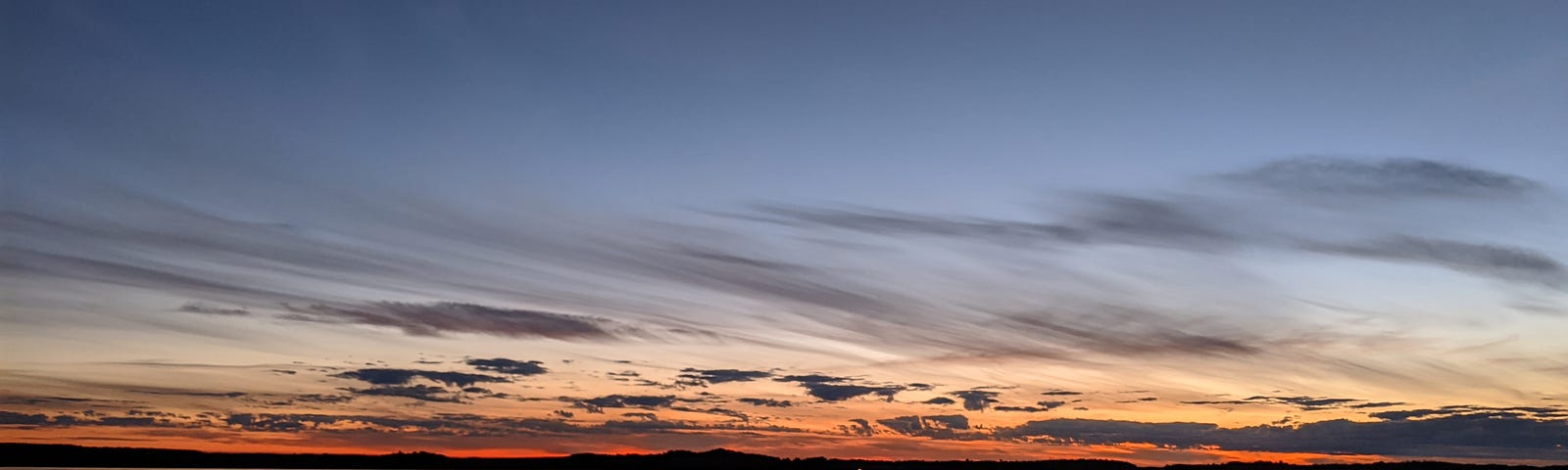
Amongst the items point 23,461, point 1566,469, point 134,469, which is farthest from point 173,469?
point 1566,469

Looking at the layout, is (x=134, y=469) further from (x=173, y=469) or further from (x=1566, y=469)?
(x=1566, y=469)

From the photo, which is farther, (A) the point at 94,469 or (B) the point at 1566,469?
(B) the point at 1566,469

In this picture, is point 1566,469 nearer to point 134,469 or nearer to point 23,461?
point 134,469

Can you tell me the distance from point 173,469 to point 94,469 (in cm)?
1296

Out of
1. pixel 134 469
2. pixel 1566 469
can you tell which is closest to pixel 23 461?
pixel 134 469

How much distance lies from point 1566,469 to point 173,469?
219874 millimetres

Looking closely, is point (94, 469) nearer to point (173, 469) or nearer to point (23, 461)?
point (173, 469)

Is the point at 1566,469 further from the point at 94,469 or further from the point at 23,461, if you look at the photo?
the point at 23,461

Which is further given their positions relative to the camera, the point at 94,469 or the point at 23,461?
the point at 23,461

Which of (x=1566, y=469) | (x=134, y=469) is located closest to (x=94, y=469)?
(x=134, y=469)

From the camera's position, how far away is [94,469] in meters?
174

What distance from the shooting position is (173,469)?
7318 inches

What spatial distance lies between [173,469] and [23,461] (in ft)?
87.3

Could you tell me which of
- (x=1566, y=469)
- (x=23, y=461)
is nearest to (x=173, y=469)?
(x=23, y=461)
